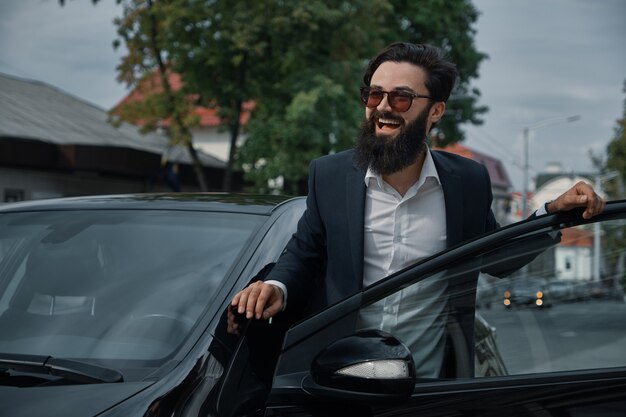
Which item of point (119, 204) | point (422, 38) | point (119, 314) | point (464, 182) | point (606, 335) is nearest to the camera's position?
point (606, 335)

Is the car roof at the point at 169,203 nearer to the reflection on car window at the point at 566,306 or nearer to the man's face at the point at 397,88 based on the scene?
the man's face at the point at 397,88

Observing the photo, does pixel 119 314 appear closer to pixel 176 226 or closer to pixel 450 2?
pixel 176 226

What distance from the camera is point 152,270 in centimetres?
277

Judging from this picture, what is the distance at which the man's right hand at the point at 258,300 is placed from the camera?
2.35m

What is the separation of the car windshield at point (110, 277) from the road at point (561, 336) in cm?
85

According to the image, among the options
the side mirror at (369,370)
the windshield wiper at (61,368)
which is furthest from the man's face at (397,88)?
the windshield wiper at (61,368)

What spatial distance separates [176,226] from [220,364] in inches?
31.4

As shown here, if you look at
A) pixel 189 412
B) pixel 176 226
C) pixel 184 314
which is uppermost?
pixel 176 226

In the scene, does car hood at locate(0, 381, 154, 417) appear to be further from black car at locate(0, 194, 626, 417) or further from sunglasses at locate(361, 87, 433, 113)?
sunglasses at locate(361, 87, 433, 113)

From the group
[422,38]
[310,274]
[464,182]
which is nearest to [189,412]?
[310,274]

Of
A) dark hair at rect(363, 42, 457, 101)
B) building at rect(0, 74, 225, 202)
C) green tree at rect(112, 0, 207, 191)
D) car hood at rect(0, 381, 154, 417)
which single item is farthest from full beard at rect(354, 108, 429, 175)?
building at rect(0, 74, 225, 202)

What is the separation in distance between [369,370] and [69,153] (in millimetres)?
22254

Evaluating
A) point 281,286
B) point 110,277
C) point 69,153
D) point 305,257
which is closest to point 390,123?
point 305,257

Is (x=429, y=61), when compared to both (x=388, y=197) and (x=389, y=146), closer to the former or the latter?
(x=389, y=146)
